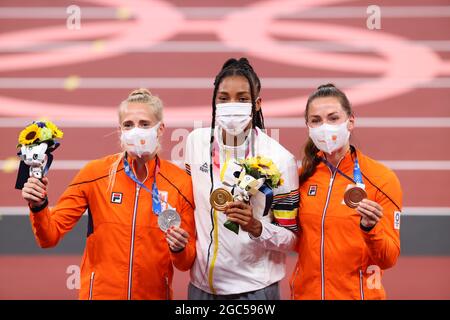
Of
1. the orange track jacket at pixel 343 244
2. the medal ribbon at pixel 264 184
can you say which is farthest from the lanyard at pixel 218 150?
the orange track jacket at pixel 343 244

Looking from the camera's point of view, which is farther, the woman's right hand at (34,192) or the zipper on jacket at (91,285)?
the zipper on jacket at (91,285)

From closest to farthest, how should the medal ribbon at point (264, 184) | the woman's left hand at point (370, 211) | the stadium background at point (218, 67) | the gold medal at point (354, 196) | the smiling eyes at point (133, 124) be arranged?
the woman's left hand at point (370, 211) < the gold medal at point (354, 196) < the medal ribbon at point (264, 184) < the smiling eyes at point (133, 124) < the stadium background at point (218, 67)

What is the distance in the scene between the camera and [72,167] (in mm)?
6414

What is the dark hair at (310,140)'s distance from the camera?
351cm

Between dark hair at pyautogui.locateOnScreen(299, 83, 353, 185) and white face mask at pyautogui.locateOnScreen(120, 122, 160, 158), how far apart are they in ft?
2.70

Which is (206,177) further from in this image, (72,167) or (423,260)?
(423,260)

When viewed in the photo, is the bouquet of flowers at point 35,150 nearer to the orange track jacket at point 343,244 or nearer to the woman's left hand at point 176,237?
the woman's left hand at point 176,237

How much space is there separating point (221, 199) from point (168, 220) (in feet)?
0.94

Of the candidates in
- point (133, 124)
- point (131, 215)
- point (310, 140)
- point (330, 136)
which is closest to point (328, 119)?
point (330, 136)

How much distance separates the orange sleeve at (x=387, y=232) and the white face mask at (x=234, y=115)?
776mm

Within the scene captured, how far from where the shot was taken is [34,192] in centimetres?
311

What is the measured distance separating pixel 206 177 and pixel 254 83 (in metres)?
0.57

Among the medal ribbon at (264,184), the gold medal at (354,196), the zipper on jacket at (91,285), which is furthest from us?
the zipper on jacket at (91,285)

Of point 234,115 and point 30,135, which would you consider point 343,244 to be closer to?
point 234,115
